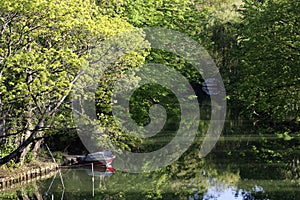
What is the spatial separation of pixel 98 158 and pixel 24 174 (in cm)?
370

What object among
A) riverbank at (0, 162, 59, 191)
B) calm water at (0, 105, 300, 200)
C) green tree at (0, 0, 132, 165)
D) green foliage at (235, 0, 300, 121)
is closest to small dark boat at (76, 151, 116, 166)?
calm water at (0, 105, 300, 200)

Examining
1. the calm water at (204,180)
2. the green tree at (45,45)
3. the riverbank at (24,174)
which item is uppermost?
the green tree at (45,45)

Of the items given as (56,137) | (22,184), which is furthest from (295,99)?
(22,184)

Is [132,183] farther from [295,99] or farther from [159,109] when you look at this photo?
[295,99]

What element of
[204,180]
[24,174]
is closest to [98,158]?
[24,174]

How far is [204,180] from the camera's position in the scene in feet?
64.8

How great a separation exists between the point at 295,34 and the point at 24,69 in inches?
614

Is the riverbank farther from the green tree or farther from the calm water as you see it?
the green tree

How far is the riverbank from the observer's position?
17.9 m

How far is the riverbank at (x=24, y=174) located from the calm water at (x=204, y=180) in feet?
1.61

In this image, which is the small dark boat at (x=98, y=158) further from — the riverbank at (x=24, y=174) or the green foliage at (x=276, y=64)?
the green foliage at (x=276, y=64)

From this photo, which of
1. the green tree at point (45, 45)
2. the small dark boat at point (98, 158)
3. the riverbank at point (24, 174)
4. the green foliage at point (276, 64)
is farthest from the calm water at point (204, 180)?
the green tree at point (45, 45)

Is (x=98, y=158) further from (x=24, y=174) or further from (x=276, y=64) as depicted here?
(x=276, y=64)

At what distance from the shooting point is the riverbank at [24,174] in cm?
1791
